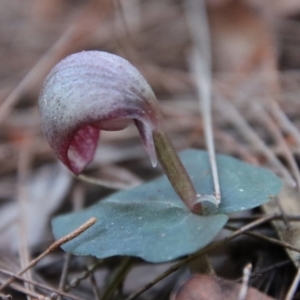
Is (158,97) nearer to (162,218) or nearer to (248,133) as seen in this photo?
(248,133)

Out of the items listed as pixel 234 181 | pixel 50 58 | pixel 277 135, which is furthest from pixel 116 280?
pixel 50 58

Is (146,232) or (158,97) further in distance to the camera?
(158,97)

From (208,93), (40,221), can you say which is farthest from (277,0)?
(40,221)

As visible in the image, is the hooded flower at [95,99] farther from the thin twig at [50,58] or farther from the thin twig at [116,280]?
the thin twig at [50,58]

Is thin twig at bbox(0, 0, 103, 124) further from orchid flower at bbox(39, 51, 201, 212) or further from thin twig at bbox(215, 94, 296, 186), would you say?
orchid flower at bbox(39, 51, 201, 212)

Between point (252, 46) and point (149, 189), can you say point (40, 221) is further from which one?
point (252, 46)

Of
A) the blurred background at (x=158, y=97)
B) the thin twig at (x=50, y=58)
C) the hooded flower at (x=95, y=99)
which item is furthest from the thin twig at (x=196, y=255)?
the thin twig at (x=50, y=58)

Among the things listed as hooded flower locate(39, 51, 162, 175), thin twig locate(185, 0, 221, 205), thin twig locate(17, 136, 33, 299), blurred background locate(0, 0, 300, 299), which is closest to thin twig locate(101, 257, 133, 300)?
blurred background locate(0, 0, 300, 299)
